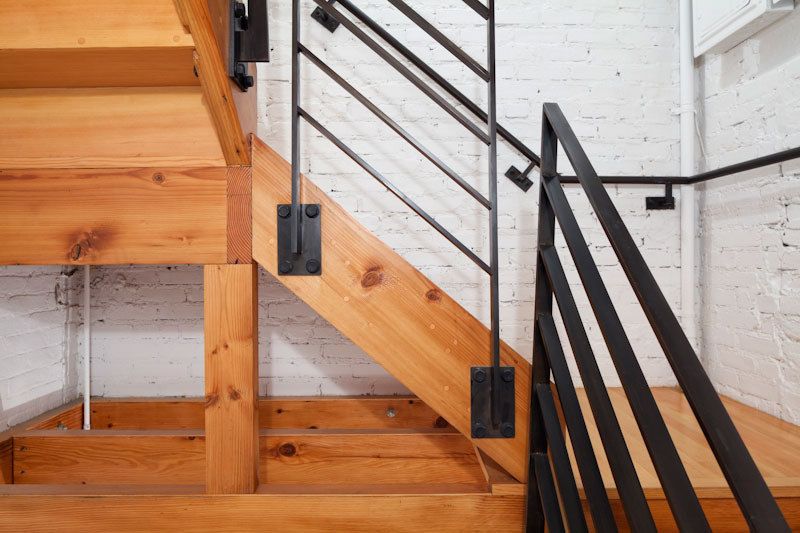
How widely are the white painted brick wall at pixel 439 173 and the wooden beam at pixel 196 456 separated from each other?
55 cm

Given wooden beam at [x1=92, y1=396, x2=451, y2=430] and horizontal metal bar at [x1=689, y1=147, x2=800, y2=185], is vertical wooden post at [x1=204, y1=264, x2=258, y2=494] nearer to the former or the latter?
wooden beam at [x1=92, y1=396, x2=451, y2=430]

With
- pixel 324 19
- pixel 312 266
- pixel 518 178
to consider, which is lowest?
pixel 312 266

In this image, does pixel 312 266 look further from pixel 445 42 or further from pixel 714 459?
pixel 714 459

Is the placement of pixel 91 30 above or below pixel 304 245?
above

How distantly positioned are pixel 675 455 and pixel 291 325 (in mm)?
1632

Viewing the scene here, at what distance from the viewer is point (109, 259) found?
117 centimetres

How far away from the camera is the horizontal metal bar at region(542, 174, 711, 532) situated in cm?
57

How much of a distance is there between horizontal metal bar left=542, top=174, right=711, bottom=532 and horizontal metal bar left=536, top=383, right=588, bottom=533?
30 cm

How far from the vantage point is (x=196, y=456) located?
142 centimetres

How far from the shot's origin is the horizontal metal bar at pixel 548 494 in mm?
931

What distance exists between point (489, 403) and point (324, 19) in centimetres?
174

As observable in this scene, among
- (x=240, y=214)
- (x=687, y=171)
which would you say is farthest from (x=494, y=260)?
(x=687, y=171)

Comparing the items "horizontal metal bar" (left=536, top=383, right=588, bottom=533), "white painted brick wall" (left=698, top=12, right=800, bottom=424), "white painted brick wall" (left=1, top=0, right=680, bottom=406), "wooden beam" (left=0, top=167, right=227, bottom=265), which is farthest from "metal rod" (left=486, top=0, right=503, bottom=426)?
"white painted brick wall" (left=698, top=12, right=800, bottom=424)

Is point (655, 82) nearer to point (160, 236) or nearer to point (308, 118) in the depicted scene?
point (308, 118)
